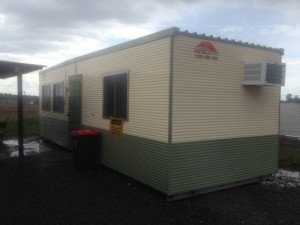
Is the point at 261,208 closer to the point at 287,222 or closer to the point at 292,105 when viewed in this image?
the point at 287,222

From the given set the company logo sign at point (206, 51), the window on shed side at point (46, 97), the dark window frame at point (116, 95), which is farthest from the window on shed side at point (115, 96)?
the window on shed side at point (46, 97)

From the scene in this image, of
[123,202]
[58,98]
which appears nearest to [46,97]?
[58,98]

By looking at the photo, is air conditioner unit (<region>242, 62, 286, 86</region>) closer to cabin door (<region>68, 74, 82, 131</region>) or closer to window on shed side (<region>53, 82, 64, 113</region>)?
cabin door (<region>68, 74, 82, 131</region>)

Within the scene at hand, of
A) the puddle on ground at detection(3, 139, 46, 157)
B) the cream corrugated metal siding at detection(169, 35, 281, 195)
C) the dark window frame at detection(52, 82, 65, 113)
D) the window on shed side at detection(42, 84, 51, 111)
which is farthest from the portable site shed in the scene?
the window on shed side at detection(42, 84, 51, 111)

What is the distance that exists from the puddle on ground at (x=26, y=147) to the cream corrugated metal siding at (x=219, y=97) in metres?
7.13

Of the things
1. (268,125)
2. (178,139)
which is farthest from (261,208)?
(268,125)

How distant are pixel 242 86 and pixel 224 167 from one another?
1.84m

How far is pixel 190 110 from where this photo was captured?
6258mm

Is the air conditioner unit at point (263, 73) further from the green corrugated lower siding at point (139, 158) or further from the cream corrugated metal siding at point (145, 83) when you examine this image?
the green corrugated lower siding at point (139, 158)

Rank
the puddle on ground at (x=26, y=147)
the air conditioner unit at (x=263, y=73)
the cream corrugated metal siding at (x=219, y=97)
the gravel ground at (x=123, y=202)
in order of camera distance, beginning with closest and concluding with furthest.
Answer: the gravel ground at (x=123, y=202), the cream corrugated metal siding at (x=219, y=97), the air conditioner unit at (x=263, y=73), the puddle on ground at (x=26, y=147)

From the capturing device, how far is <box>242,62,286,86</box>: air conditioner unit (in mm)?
6719

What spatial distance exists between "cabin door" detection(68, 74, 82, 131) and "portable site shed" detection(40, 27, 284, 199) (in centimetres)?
179

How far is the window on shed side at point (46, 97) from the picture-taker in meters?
13.4

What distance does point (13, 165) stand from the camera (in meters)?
9.23
